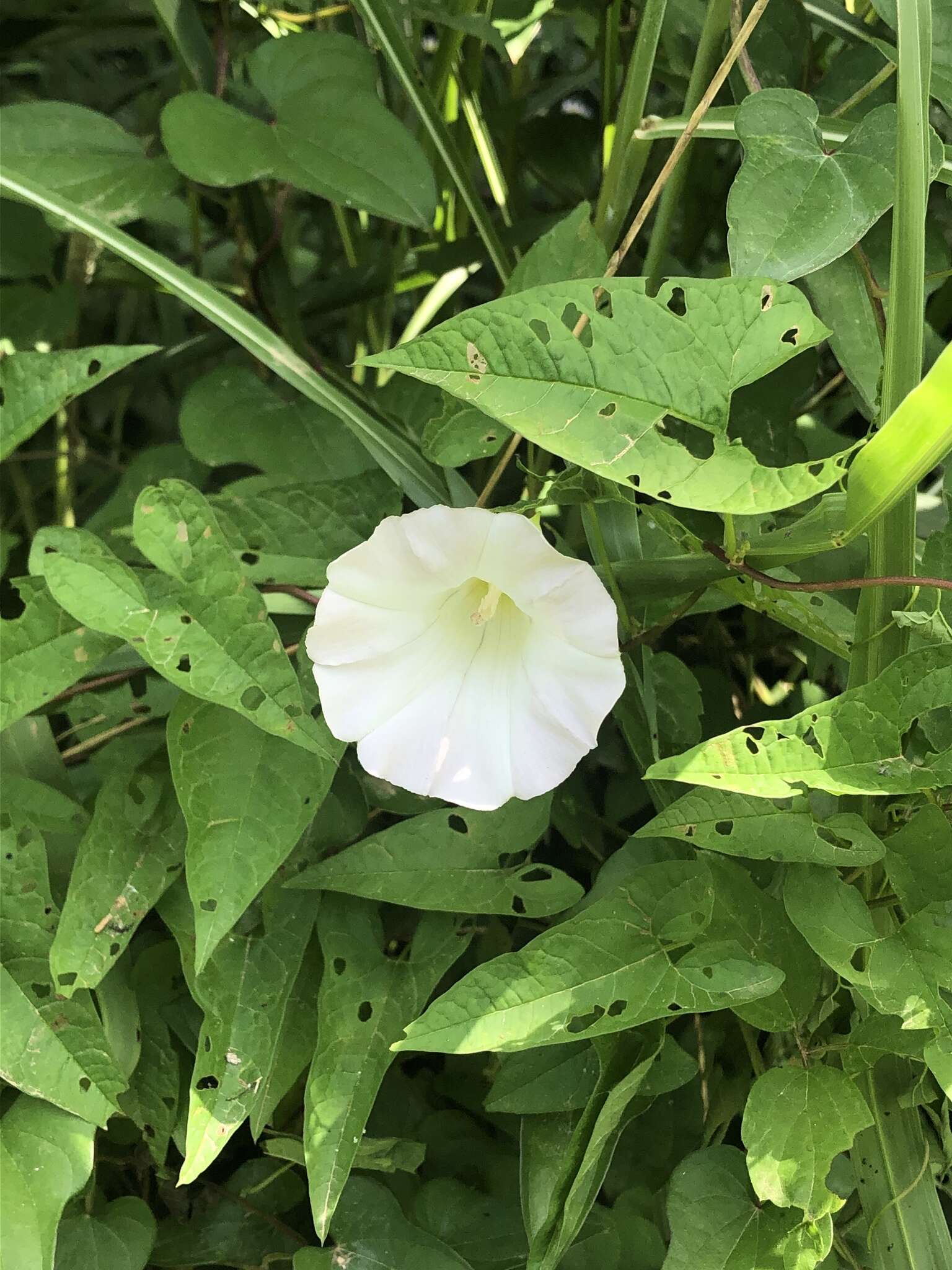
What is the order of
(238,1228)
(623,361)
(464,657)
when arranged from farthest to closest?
(238,1228)
(464,657)
(623,361)

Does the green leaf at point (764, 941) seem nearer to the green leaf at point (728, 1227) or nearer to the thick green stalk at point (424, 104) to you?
the green leaf at point (728, 1227)

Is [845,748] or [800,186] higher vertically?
[800,186]

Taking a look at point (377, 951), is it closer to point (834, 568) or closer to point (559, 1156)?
point (559, 1156)

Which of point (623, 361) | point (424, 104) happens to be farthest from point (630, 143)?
point (623, 361)

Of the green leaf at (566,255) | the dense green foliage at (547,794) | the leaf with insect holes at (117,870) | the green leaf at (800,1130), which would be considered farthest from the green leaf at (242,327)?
the green leaf at (800,1130)

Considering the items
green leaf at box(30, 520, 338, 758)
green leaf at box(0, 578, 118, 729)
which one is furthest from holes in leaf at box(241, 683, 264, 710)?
green leaf at box(0, 578, 118, 729)

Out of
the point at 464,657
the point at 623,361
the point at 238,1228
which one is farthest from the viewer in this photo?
the point at 238,1228

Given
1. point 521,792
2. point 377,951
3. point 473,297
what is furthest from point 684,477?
point 473,297

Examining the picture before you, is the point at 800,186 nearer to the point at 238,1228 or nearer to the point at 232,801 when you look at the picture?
the point at 232,801
